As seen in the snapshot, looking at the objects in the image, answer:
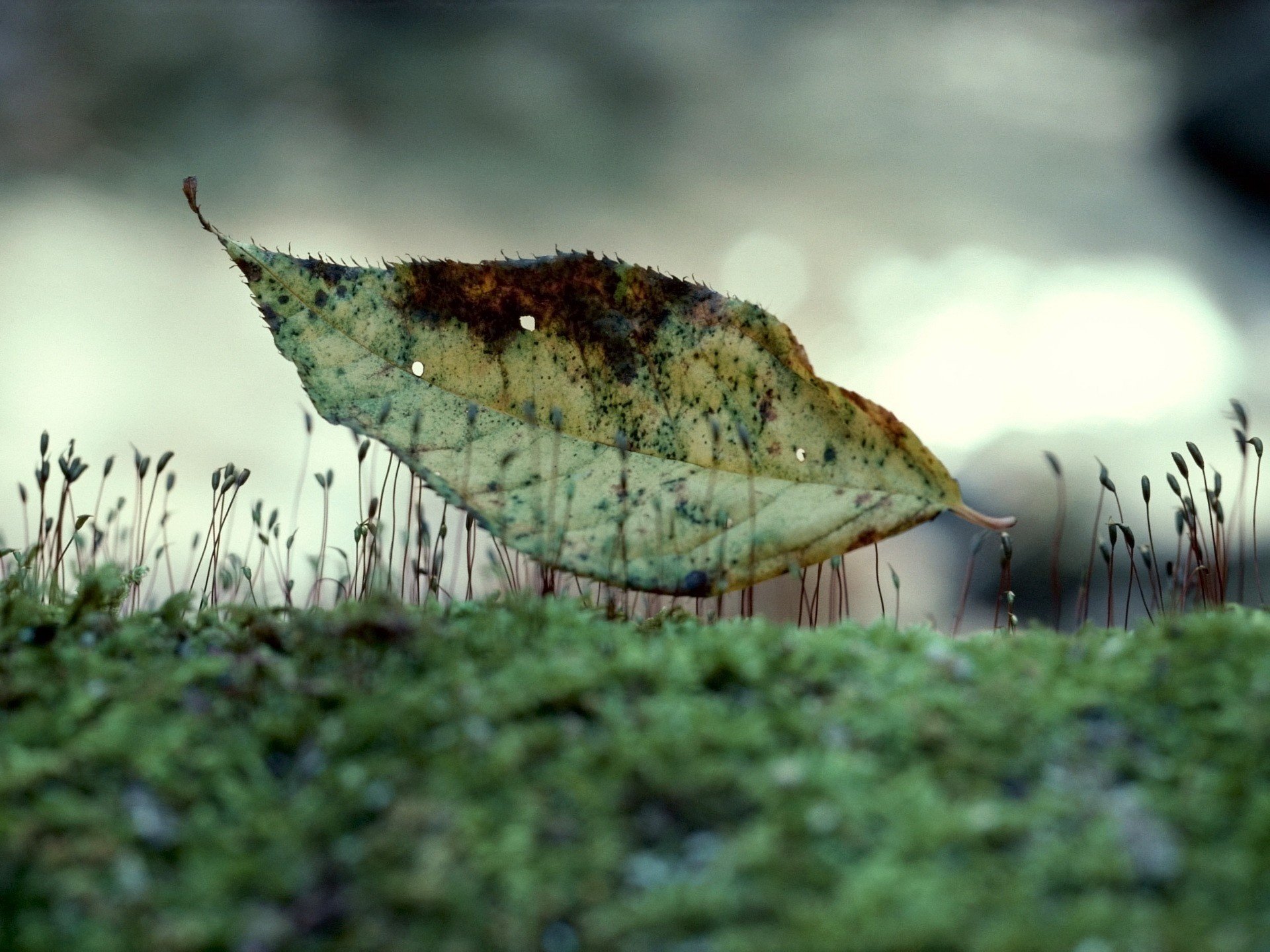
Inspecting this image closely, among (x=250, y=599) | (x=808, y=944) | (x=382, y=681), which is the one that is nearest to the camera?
(x=808, y=944)

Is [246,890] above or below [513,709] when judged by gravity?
below

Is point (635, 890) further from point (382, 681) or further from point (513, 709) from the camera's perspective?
point (382, 681)

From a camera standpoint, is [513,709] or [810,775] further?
[513,709]

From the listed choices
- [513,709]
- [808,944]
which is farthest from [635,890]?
[513,709]

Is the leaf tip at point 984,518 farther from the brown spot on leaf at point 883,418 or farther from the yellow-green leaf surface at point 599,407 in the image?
the brown spot on leaf at point 883,418

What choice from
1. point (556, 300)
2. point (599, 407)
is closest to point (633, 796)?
point (599, 407)

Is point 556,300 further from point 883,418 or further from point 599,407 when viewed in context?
point 883,418
